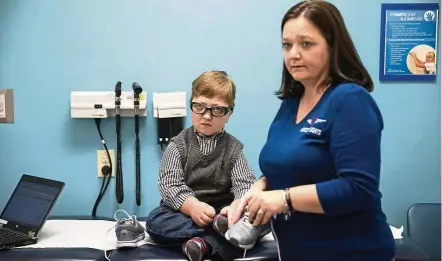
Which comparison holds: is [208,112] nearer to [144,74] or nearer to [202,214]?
[202,214]

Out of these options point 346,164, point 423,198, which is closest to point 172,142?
point 346,164

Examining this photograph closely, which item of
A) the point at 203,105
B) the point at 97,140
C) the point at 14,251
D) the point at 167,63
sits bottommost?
the point at 14,251

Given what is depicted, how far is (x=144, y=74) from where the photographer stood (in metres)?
2.14

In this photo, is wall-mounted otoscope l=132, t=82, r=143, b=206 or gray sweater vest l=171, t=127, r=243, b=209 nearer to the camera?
gray sweater vest l=171, t=127, r=243, b=209

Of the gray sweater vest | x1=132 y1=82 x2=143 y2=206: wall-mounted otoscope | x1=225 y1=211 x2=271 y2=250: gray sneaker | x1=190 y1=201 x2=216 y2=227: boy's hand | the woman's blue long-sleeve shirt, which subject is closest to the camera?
the woman's blue long-sleeve shirt

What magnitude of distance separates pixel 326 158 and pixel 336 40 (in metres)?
0.26

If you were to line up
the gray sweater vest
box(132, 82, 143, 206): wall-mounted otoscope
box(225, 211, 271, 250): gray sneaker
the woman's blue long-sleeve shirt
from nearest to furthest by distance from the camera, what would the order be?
the woman's blue long-sleeve shirt, box(225, 211, 271, 250): gray sneaker, the gray sweater vest, box(132, 82, 143, 206): wall-mounted otoscope

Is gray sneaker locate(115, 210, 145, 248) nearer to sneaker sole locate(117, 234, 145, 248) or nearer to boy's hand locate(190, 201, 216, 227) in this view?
sneaker sole locate(117, 234, 145, 248)

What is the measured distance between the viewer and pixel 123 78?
2.14 m

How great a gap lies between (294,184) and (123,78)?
1.27 m

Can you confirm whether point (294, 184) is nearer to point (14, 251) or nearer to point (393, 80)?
point (14, 251)

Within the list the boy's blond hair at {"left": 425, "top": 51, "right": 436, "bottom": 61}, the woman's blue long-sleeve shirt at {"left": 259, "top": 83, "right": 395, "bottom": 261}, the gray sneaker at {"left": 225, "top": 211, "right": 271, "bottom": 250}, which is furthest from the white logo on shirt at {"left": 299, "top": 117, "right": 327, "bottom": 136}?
the boy's blond hair at {"left": 425, "top": 51, "right": 436, "bottom": 61}

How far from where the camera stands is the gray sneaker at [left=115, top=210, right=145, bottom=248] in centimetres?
165

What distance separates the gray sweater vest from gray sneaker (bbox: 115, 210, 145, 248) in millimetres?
242
